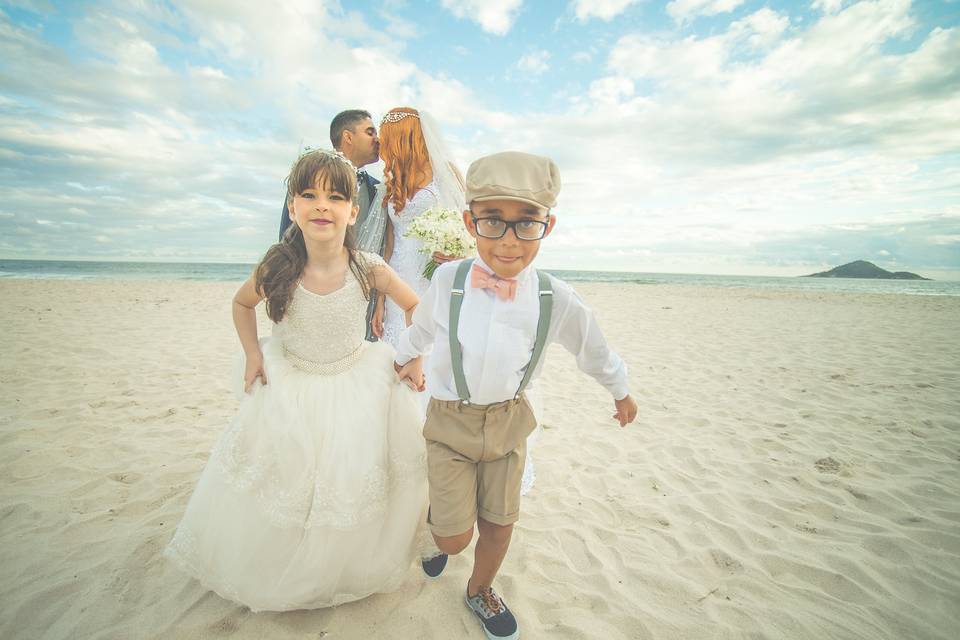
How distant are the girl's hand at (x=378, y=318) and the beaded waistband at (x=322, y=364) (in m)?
0.82

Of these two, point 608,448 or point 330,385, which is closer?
point 330,385

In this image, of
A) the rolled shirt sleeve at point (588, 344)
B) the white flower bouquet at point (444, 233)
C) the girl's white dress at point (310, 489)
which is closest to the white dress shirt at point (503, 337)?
the rolled shirt sleeve at point (588, 344)

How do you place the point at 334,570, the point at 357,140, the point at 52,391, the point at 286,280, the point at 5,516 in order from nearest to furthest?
1. the point at 334,570
2. the point at 286,280
3. the point at 5,516
4. the point at 357,140
5. the point at 52,391

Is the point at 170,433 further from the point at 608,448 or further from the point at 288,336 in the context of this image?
A: the point at 608,448

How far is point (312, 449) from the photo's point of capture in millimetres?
1975

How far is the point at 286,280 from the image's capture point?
6.89ft

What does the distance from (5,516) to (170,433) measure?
1.34 meters

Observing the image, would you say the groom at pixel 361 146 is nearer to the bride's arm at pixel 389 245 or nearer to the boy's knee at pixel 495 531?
the bride's arm at pixel 389 245

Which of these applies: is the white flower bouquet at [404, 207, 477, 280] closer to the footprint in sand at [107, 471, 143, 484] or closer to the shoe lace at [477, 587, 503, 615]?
the shoe lace at [477, 587, 503, 615]

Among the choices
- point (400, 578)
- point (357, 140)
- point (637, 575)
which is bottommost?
point (637, 575)

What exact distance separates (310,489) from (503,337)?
1.14 metres

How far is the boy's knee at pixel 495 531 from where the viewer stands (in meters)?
1.99

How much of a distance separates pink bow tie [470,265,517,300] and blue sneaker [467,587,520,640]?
4.90ft

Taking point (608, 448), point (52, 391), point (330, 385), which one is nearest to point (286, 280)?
point (330, 385)
